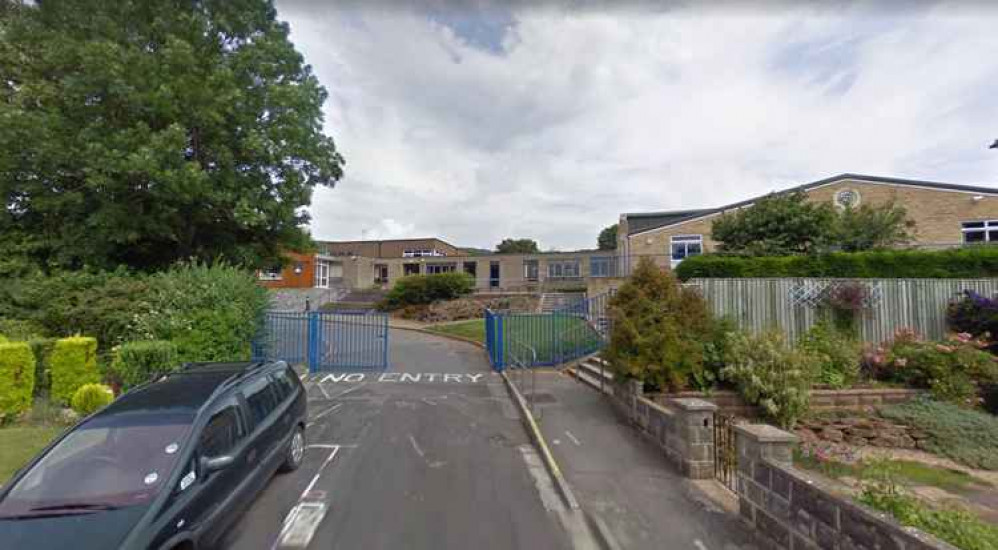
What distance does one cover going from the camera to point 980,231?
1894 cm

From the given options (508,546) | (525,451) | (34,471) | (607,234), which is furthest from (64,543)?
(607,234)

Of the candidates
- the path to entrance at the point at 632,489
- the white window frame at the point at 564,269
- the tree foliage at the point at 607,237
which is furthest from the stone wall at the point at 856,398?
the tree foliage at the point at 607,237

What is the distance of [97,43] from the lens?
961cm

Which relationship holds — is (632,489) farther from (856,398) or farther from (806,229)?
(806,229)

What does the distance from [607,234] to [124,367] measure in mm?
74030

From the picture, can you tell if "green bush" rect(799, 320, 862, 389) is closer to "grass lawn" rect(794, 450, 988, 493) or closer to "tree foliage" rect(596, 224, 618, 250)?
"grass lawn" rect(794, 450, 988, 493)

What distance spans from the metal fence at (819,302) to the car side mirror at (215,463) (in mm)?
9910

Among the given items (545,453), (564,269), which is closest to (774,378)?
(545,453)

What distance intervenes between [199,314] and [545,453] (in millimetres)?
8815

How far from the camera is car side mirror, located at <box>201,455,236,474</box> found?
3.43 m

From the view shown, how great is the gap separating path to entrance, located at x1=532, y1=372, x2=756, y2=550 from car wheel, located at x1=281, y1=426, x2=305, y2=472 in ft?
12.5

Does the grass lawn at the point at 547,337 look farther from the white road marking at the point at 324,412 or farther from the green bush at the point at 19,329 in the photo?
the green bush at the point at 19,329

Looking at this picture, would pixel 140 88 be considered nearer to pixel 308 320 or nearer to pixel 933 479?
pixel 308 320

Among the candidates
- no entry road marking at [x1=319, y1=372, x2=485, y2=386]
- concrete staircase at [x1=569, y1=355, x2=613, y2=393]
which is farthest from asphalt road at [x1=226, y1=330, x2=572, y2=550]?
concrete staircase at [x1=569, y1=355, x2=613, y2=393]
